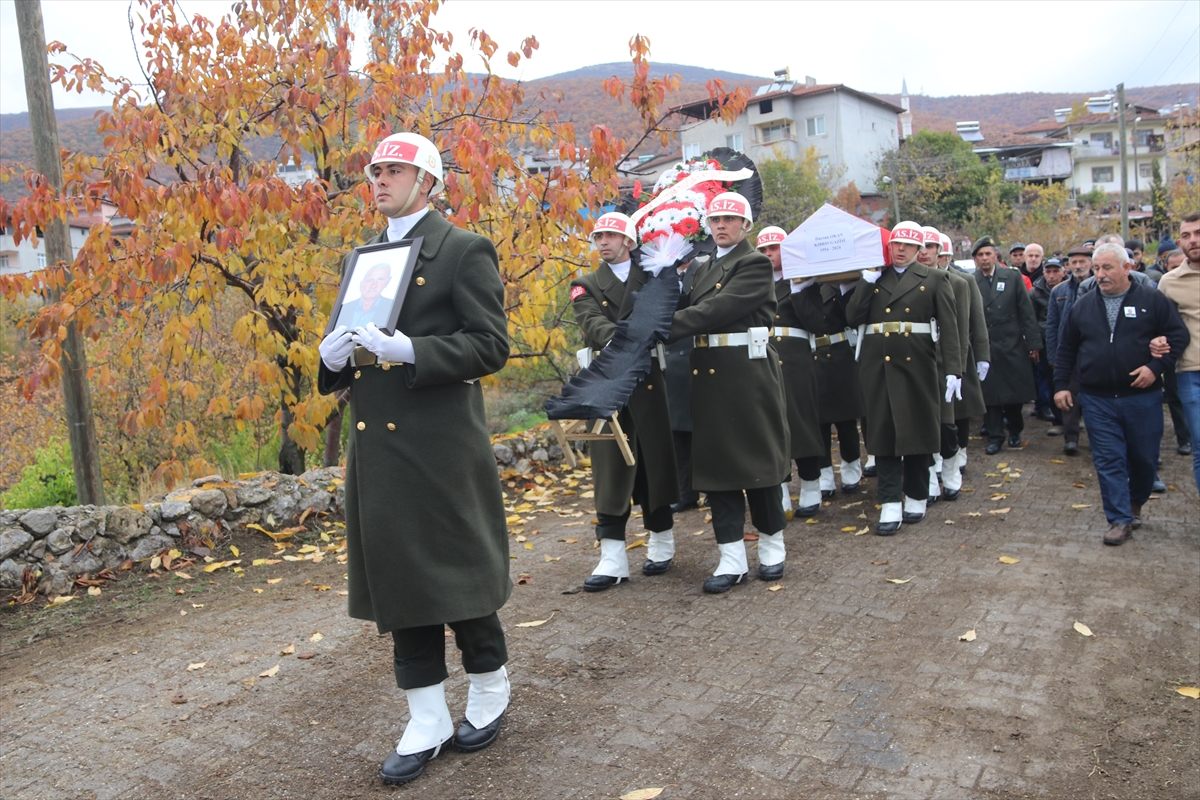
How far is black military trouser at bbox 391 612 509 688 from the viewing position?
3.61 m

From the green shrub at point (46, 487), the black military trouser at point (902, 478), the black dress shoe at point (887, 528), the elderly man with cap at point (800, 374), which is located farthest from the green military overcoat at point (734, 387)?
the green shrub at point (46, 487)

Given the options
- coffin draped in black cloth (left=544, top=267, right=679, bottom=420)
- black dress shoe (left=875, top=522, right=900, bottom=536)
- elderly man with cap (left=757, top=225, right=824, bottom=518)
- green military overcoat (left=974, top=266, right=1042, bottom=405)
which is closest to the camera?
coffin draped in black cloth (left=544, top=267, right=679, bottom=420)

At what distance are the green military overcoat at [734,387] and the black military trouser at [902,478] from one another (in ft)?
5.62

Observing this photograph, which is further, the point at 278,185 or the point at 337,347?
the point at 278,185

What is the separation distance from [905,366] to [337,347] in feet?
17.0

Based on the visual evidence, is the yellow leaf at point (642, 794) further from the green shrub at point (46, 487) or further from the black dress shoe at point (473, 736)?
the green shrub at point (46, 487)

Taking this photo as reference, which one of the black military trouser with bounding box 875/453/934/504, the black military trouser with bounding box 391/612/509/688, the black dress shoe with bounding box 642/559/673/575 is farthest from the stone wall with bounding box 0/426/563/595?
the black military trouser with bounding box 875/453/934/504

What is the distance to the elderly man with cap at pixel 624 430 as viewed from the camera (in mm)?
5793

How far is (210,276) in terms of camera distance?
281 inches

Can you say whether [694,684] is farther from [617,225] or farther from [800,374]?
[800,374]

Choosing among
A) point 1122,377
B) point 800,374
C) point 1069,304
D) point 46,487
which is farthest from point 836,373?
point 46,487

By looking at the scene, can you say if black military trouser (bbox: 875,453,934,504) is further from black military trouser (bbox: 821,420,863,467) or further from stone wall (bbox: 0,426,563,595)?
stone wall (bbox: 0,426,563,595)

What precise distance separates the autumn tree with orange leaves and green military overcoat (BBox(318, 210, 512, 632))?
132 inches

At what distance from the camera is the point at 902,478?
298 inches
